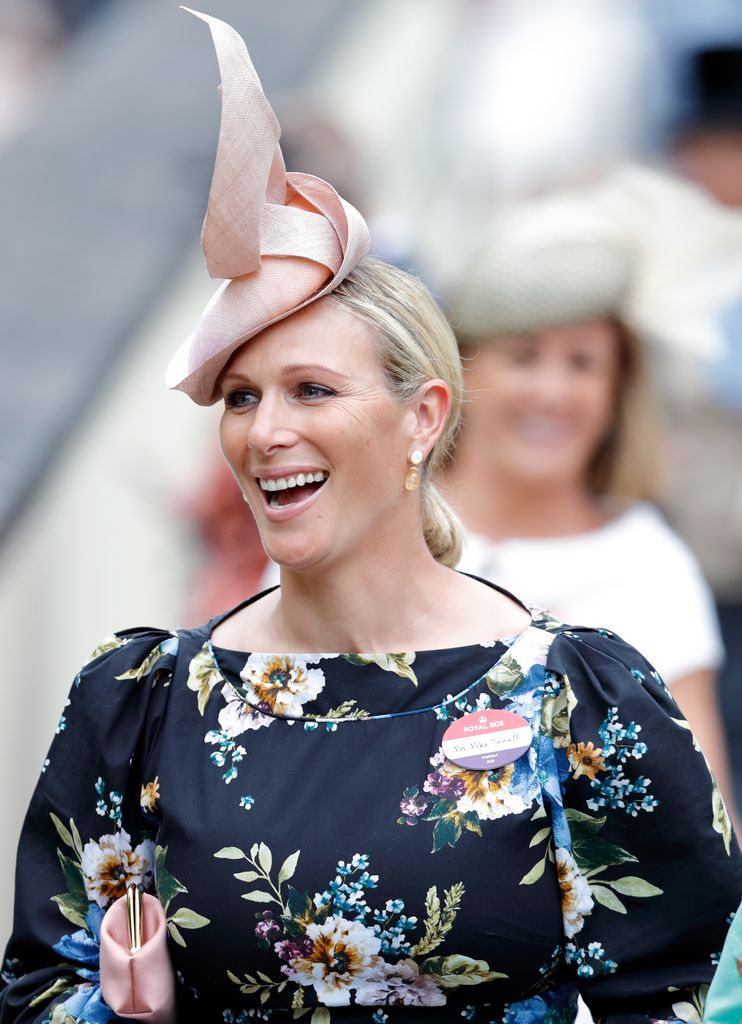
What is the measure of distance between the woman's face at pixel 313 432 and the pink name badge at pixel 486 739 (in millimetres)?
323

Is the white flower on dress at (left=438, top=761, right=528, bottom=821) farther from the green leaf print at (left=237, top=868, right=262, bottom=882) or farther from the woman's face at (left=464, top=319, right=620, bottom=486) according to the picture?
the woman's face at (left=464, top=319, right=620, bottom=486)

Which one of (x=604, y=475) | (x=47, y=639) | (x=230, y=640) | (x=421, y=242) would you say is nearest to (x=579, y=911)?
(x=230, y=640)

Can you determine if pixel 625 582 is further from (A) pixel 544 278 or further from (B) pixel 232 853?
(B) pixel 232 853

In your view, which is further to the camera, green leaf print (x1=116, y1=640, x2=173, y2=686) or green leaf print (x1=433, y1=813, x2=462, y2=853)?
green leaf print (x1=116, y1=640, x2=173, y2=686)

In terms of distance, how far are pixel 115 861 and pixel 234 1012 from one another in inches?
11.7

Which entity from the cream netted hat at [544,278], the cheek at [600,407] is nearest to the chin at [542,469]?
the cheek at [600,407]

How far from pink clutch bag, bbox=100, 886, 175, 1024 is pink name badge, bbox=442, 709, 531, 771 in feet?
1.67

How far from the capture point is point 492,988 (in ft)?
8.00

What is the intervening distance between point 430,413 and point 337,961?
0.84 metres

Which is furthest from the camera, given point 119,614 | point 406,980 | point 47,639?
point 119,614

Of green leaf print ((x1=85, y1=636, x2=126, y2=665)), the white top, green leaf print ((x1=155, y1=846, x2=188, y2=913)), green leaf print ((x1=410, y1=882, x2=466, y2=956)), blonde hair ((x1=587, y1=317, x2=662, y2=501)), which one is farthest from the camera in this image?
blonde hair ((x1=587, y1=317, x2=662, y2=501))

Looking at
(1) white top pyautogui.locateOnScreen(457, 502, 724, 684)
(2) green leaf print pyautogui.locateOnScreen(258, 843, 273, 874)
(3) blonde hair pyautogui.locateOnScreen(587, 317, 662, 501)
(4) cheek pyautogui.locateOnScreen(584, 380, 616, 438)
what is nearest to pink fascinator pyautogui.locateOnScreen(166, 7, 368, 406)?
(2) green leaf print pyautogui.locateOnScreen(258, 843, 273, 874)

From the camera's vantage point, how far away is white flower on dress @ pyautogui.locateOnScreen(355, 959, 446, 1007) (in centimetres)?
243

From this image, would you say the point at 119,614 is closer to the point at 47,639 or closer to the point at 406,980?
the point at 47,639
